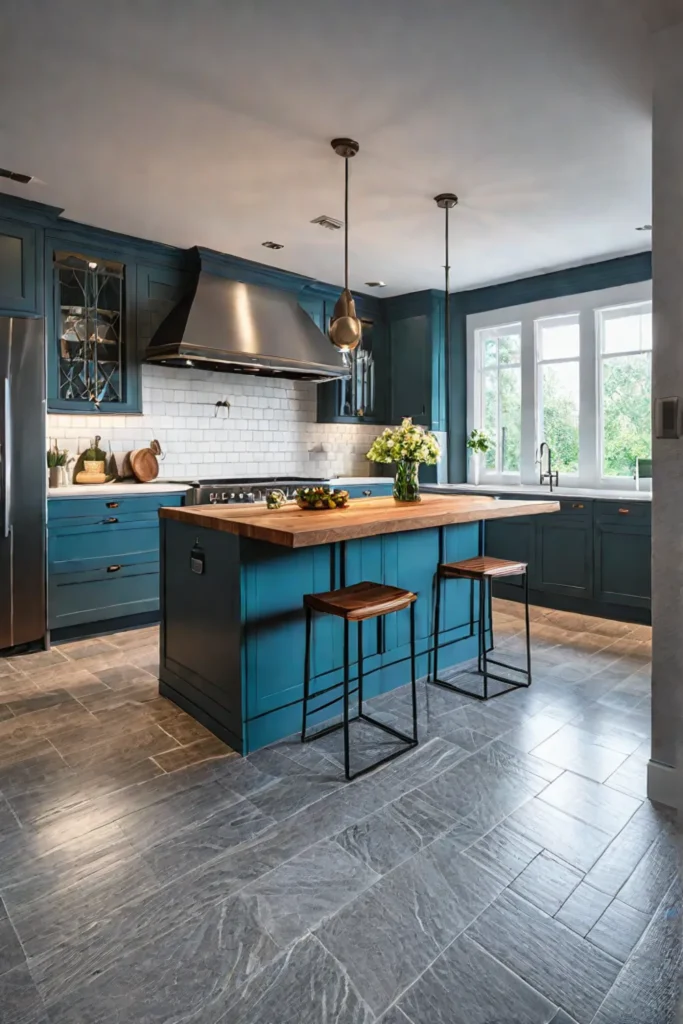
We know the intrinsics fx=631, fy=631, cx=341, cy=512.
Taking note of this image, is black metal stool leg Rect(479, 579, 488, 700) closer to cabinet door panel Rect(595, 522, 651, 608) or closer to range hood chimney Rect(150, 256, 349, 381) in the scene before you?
cabinet door panel Rect(595, 522, 651, 608)

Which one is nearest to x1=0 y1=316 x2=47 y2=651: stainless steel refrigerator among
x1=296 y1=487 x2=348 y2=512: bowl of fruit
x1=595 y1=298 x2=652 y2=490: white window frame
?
x1=296 y1=487 x2=348 y2=512: bowl of fruit

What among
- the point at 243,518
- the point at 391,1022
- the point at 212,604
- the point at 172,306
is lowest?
the point at 391,1022

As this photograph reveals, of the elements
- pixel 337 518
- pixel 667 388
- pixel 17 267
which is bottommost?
pixel 337 518

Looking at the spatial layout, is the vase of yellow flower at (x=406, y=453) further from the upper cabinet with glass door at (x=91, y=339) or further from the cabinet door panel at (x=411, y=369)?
the cabinet door panel at (x=411, y=369)

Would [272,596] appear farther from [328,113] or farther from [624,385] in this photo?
[624,385]

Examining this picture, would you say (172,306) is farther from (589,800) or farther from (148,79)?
(589,800)

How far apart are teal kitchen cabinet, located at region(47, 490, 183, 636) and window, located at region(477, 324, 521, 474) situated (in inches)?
126

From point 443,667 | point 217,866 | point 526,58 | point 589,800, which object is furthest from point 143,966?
point 526,58

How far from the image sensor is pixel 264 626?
2697 mm

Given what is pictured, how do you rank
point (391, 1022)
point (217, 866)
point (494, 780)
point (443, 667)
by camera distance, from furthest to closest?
point (443, 667)
point (494, 780)
point (217, 866)
point (391, 1022)

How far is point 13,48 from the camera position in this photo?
2.46m

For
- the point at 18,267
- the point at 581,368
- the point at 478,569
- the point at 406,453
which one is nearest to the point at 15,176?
the point at 18,267

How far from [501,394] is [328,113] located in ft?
12.2

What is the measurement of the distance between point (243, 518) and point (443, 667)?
63.4 inches
